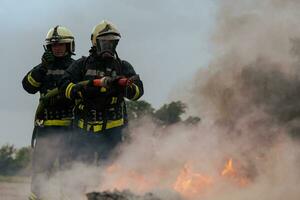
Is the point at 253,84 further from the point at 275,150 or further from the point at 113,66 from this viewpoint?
the point at 113,66

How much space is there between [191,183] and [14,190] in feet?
34.2

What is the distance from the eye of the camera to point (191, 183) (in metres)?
8.99

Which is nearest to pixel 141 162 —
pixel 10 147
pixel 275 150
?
pixel 275 150

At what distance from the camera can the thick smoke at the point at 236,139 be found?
363 inches

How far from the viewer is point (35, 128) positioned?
438 inches

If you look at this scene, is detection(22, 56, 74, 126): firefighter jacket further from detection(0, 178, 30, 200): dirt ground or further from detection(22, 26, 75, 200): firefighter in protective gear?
detection(0, 178, 30, 200): dirt ground

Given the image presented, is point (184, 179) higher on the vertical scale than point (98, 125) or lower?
→ lower

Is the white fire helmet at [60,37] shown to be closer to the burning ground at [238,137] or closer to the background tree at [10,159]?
the burning ground at [238,137]

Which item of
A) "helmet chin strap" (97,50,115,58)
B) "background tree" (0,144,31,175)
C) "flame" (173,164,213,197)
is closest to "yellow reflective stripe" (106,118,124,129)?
"helmet chin strap" (97,50,115,58)

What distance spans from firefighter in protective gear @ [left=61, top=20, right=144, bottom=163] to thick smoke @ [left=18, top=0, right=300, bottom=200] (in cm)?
→ 26

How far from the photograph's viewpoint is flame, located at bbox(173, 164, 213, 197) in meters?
8.89

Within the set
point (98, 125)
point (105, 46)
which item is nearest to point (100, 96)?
point (98, 125)

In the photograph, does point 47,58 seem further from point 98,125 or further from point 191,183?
point 191,183

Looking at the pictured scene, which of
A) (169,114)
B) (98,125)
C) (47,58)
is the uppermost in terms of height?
(169,114)
